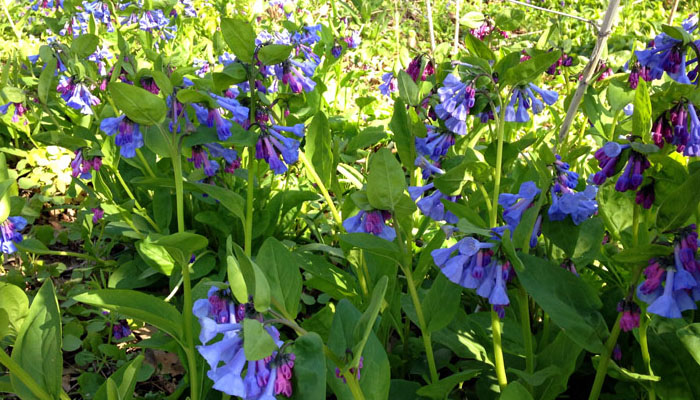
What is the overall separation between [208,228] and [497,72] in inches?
46.8

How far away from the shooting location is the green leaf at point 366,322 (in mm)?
808

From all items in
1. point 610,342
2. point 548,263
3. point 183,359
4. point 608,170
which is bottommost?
point 183,359

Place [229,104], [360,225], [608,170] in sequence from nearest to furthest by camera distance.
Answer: [608,170] < [360,225] < [229,104]

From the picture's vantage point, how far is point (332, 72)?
3502 mm

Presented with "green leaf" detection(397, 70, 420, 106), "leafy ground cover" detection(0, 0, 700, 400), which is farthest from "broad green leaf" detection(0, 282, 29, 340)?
"green leaf" detection(397, 70, 420, 106)

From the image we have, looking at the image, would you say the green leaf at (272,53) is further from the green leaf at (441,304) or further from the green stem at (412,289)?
the green leaf at (441,304)

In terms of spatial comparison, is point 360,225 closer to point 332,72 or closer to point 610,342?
point 610,342

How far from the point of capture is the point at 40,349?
1079 millimetres

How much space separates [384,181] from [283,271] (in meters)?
0.31

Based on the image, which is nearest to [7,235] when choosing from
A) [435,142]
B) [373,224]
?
[373,224]

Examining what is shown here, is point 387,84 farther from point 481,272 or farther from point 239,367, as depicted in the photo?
point 239,367

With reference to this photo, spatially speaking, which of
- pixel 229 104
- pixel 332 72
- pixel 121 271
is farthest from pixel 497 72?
pixel 332 72

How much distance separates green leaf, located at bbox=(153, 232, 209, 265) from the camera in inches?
38.2

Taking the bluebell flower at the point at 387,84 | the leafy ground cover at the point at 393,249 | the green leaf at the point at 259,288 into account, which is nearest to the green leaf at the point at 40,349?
the leafy ground cover at the point at 393,249
